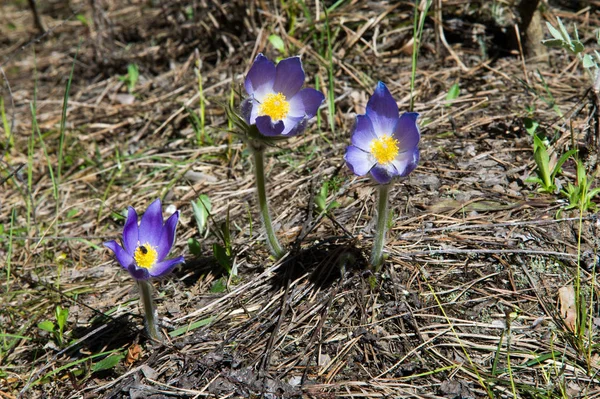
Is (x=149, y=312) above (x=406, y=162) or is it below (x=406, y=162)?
below

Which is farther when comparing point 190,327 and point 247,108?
point 190,327

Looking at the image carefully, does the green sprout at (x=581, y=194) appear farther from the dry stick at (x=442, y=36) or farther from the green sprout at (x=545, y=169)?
the dry stick at (x=442, y=36)

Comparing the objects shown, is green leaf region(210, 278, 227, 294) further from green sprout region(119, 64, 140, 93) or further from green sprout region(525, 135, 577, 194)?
green sprout region(119, 64, 140, 93)

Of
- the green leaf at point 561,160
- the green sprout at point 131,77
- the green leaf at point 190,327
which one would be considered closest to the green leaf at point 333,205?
the green leaf at point 190,327

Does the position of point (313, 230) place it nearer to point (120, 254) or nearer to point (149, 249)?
point (149, 249)

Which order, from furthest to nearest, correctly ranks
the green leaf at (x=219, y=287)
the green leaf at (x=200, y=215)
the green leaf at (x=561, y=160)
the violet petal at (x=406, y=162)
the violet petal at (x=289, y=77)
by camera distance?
the green leaf at (x=200, y=215) → the green leaf at (x=561, y=160) → the green leaf at (x=219, y=287) → the violet petal at (x=289, y=77) → the violet petal at (x=406, y=162)

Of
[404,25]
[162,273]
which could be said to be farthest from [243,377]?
[404,25]

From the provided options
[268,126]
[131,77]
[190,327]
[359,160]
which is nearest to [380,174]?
[359,160]
